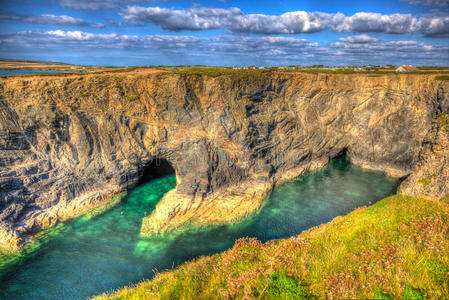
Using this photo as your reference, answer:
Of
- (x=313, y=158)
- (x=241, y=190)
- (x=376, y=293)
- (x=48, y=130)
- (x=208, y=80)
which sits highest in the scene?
(x=208, y=80)

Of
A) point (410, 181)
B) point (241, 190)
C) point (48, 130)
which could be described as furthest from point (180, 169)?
point (410, 181)

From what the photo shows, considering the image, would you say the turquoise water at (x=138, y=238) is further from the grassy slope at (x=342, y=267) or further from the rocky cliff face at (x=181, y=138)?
the grassy slope at (x=342, y=267)

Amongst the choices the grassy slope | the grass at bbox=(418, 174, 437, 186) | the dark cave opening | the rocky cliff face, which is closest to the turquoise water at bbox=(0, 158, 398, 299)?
the dark cave opening

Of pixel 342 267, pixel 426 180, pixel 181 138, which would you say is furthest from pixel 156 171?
pixel 426 180

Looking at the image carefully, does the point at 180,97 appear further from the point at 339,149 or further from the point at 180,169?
the point at 339,149

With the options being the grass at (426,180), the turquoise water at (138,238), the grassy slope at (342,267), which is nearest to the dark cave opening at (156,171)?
the turquoise water at (138,238)
